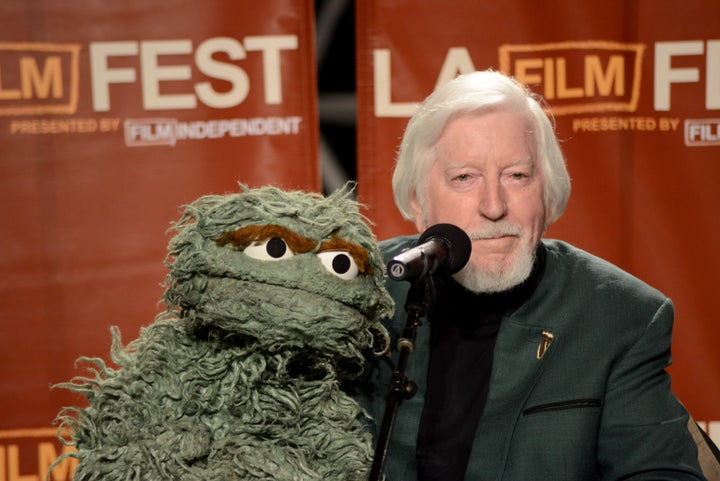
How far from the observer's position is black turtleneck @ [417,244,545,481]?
157cm

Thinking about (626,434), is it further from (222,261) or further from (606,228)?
(606,228)

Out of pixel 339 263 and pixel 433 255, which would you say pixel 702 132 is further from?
pixel 339 263

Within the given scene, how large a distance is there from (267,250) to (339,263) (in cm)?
9

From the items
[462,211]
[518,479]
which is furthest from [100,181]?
[518,479]

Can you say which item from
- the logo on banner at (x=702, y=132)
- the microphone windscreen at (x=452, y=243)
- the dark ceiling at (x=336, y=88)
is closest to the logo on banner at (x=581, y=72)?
the logo on banner at (x=702, y=132)

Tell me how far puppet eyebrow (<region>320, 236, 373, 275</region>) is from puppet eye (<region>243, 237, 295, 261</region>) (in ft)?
0.17

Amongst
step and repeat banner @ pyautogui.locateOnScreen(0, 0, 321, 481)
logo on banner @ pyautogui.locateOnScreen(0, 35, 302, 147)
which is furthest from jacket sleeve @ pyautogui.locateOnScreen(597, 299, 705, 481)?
logo on banner @ pyautogui.locateOnScreen(0, 35, 302, 147)

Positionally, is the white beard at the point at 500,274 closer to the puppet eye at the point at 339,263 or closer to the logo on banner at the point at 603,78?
the puppet eye at the point at 339,263

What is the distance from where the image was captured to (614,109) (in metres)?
2.71

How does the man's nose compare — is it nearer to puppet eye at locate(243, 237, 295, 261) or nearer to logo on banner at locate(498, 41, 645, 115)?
puppet eye at locate(243, 237, 295, 261)

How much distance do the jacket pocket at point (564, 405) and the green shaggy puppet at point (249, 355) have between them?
470 mm

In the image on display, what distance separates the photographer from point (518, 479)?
1.50 m

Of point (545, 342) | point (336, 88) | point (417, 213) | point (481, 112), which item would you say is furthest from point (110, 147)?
point (545, 342)

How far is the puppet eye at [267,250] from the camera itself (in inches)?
42.0
